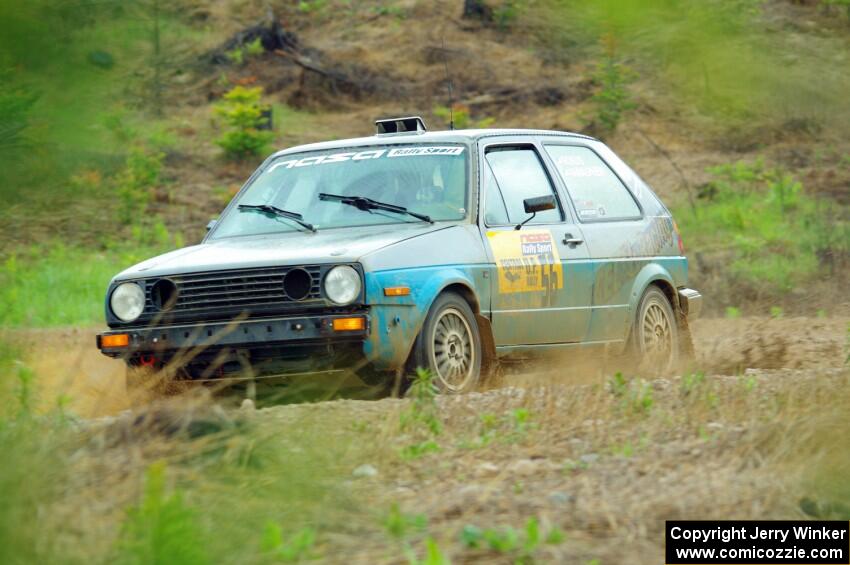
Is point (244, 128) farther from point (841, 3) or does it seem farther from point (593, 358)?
point (841, 3)

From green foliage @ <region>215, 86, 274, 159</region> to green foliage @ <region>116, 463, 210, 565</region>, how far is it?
16.7 metres

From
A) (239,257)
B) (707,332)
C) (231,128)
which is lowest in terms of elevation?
(707,332)

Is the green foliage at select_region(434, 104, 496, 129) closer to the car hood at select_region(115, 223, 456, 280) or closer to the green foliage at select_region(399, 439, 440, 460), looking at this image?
the car hood at select_region(115, 223, 456, 280)

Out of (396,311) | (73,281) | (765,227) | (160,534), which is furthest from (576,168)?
(765,227)

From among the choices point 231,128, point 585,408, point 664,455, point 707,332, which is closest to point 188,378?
point 585,408

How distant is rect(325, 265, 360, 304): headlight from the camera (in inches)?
255

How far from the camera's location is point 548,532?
145 inches

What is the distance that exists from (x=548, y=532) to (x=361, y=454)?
1.13 m

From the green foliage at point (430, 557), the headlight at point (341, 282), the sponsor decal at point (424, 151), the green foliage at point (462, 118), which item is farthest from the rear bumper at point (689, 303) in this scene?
the green foliage at point (462, 118)

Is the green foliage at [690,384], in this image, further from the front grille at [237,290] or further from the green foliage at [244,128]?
the green foliage at [244,128]

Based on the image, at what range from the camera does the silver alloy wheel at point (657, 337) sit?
28.7 feet

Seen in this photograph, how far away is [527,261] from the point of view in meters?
7.74

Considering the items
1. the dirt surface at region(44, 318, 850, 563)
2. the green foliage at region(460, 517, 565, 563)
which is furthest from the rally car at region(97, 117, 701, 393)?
the green foliage at region(460, 517, 565, 563)

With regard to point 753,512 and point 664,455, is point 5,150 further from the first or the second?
point 664,455
